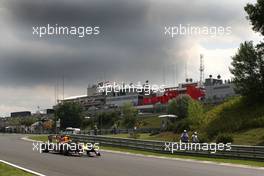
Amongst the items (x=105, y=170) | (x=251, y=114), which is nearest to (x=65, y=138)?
(x=105, y=170)

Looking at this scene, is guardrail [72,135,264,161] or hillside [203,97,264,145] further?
hillside [203,97,264,145]

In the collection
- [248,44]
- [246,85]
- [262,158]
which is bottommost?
[262,158]

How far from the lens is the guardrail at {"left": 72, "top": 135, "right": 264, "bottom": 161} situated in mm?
25016

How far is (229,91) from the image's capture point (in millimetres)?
132875

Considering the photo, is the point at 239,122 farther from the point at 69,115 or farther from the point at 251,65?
Result: the point at 69,115

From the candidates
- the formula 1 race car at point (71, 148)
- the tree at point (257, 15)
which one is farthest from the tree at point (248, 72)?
the formula 1 race car at point (71, 148)

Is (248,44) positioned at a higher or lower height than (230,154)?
higher

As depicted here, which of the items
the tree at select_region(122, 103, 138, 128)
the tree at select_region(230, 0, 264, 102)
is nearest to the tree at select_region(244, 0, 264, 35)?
the tree at select_region(230, 0, 264, 102)

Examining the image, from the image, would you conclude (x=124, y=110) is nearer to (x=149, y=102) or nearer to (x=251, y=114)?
(x=149, y=102)

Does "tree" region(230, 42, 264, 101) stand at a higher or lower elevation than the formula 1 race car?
higher

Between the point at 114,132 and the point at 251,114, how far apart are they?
29.6m

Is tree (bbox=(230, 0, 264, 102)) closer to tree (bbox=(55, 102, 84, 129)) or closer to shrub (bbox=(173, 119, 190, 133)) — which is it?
shrub (bbox=(173, 119, 190, 133))

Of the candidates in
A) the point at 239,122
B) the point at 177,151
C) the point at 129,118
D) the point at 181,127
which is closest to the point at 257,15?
the point at 239,122

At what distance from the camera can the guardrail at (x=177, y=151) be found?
2502 cm
